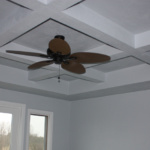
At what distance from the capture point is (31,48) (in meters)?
3.46

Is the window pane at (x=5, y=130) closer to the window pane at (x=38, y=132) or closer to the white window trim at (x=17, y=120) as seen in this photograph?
the white window trim at (x=17, y=120)

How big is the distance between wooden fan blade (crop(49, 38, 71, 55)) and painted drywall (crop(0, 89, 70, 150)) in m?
2.56

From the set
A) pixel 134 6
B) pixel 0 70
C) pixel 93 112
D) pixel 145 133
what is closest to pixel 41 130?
pixel 93 112

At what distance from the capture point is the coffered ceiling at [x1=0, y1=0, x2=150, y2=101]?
7.57 feet

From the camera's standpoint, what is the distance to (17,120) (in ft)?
15.5

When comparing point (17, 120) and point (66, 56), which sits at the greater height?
point (66, 56)

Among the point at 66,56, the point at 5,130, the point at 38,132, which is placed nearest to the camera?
the point at 66,56

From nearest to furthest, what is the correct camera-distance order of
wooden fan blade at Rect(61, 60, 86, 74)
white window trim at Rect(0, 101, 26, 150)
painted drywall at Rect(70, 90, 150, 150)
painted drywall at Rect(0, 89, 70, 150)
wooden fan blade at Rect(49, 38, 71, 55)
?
1. wooden fan blade at Rect(49, 38, 71, 55)
2. wooden fan blade at Rect(61, 60, 86, 74)
3. painted drywall at Rect(70, 90, 150, 150)
4. white window trim at Rect(0, 101, 26, 150)
5. painted drywall at Rect(0, 89, 70, 150)

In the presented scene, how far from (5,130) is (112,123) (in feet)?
6.55

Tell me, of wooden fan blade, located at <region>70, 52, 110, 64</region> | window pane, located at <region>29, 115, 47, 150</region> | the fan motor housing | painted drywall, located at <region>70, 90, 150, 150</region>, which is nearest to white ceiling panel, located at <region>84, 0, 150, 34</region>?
wooden fan blade, located at <region>70, 52, 110, 64</region>

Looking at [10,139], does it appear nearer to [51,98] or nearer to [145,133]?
[51,98]

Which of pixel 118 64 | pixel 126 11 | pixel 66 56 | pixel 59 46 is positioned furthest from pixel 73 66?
pixel 118 64

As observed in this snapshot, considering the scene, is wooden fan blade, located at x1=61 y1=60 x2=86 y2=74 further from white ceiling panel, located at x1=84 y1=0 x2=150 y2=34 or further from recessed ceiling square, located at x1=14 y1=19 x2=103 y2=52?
white ceiling panel, located at x1=84 y1=0 x2=150 y2=34

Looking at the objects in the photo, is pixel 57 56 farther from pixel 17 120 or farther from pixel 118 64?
pixel 17 120
